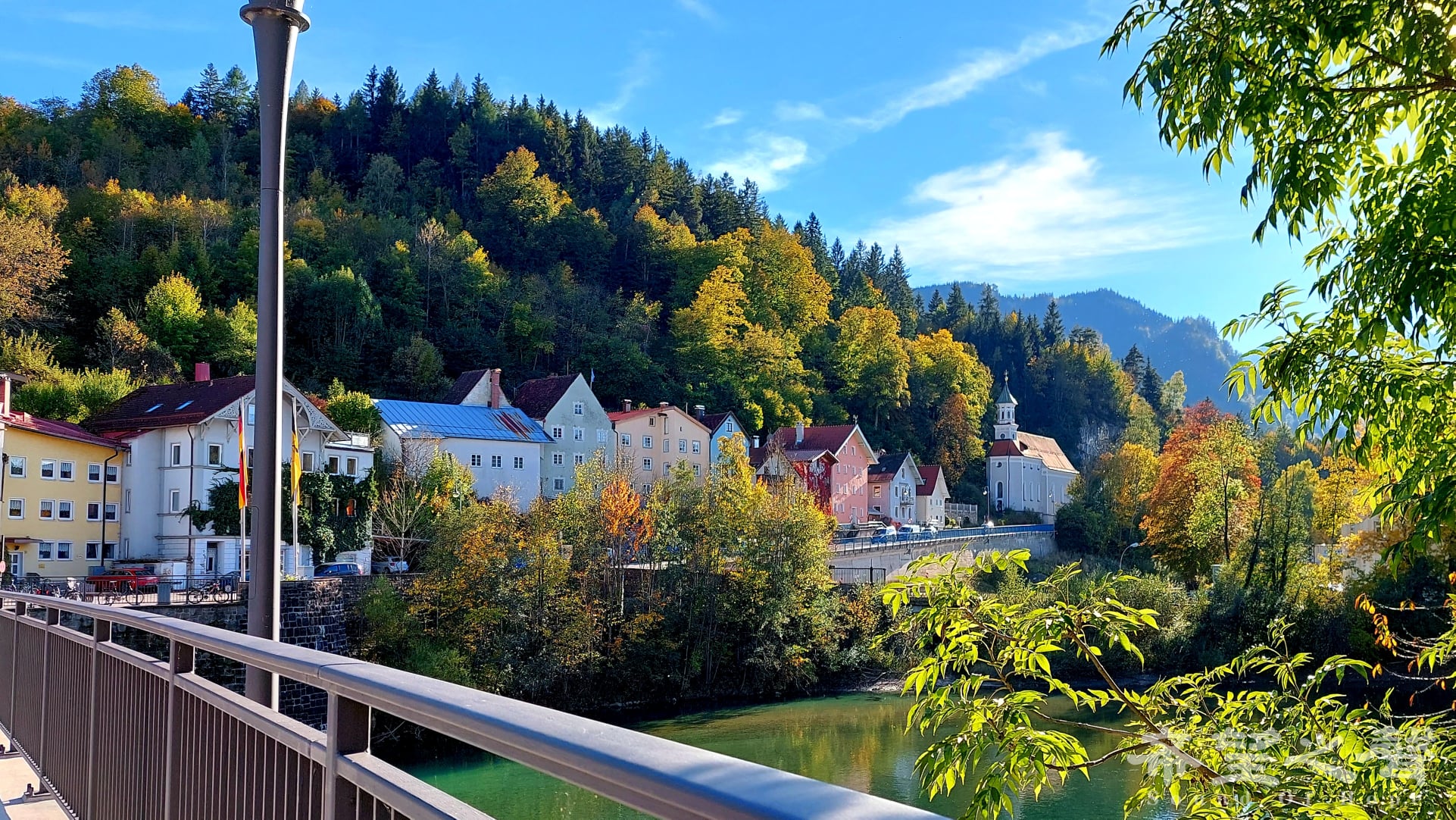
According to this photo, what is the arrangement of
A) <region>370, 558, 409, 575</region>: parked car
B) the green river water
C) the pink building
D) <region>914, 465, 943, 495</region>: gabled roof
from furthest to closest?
<region>914, 465, 943, 495</region>: gabled roof < the pink building < <region>370, 558, 409, 575</region>: parked car < the green river water

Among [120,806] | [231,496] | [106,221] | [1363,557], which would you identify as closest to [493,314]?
[106,221]

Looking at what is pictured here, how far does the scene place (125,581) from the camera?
3519 cm

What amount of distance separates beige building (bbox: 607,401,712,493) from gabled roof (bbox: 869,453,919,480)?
19456 millimetres

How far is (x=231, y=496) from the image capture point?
4156cm

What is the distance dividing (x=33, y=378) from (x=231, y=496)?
62.9ft

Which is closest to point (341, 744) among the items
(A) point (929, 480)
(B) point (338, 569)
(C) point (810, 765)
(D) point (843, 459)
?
(C) point (810, 765)

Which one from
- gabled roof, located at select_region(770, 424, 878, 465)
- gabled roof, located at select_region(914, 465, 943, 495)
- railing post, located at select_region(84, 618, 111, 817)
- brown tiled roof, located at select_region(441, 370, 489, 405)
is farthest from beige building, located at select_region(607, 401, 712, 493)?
railing post, located at select_region(84, 618, 111, 817)

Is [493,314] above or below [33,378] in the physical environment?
above

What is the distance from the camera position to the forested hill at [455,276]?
6669 cm

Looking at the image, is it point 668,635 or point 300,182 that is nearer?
point 668,635

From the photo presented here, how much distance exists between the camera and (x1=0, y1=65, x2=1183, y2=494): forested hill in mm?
66688

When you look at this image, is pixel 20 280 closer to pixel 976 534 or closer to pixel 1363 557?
pixel 976 534

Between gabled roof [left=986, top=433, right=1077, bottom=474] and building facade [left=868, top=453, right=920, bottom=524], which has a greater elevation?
gabled roof [left=986, top=433, right=1077, bottom=474]

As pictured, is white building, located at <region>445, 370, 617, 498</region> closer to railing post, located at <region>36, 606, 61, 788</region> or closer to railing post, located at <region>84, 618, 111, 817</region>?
railing post, located at <region>36, 606, 61, 788</region>
